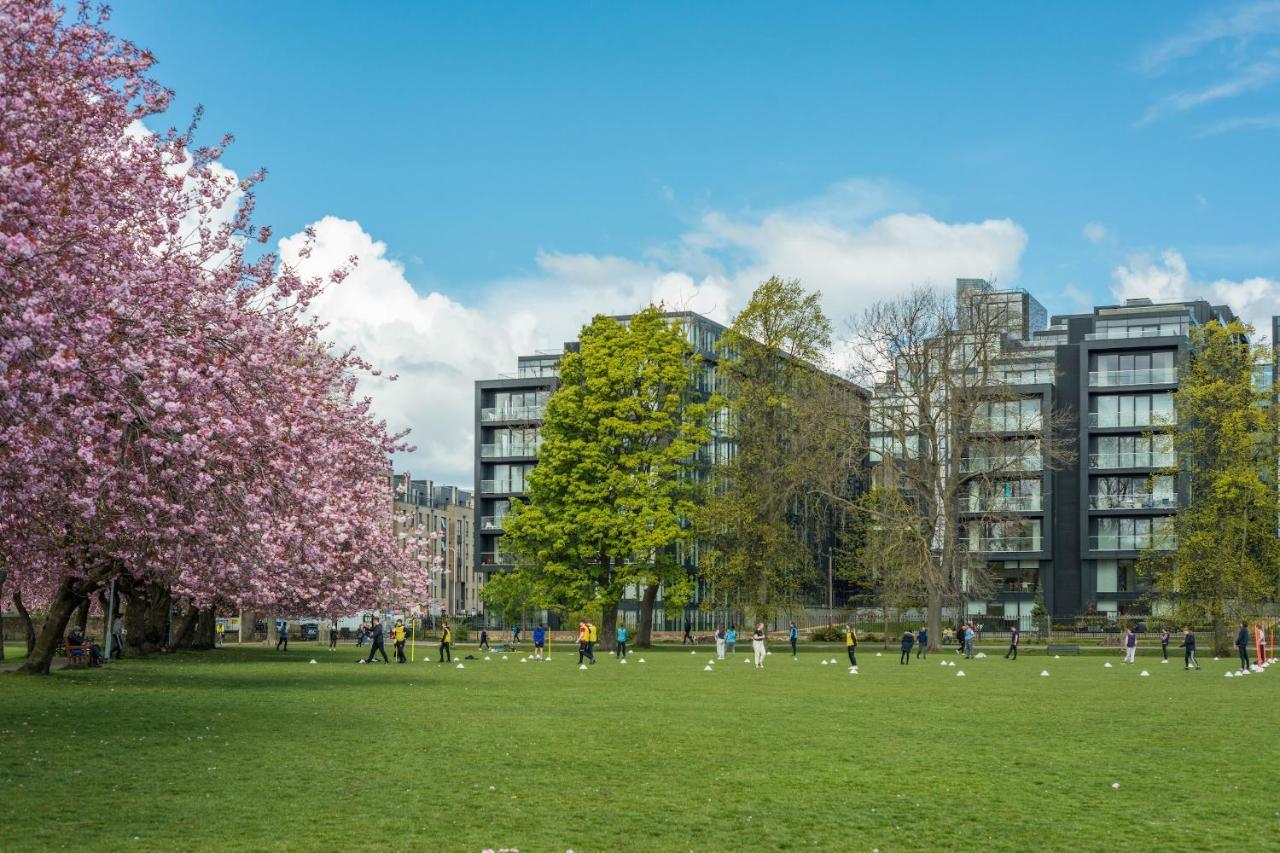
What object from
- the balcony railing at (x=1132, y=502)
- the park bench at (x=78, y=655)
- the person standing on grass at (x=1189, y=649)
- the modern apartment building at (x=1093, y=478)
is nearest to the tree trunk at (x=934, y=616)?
the person standing on grass at (x=1189, y=649)

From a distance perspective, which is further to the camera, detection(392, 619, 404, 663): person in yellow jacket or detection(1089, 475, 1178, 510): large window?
detection(1089, 475, 1178, 510): large window

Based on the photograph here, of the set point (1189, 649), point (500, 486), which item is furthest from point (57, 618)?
point (500, 486)

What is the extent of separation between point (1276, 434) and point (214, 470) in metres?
62.7

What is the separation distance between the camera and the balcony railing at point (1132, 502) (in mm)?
101500

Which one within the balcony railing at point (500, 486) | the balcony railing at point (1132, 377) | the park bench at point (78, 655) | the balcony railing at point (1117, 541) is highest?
the balcony railing at point (1132, 377)

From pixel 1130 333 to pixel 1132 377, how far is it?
5289 millimetres

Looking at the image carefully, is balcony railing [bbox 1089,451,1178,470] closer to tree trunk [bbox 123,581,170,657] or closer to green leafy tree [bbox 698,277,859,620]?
green leafy tree [bbox 698,277,859,620]

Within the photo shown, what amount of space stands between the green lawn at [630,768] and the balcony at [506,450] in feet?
287

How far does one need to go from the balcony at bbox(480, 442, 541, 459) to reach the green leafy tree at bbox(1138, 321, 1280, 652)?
62637 millimetres

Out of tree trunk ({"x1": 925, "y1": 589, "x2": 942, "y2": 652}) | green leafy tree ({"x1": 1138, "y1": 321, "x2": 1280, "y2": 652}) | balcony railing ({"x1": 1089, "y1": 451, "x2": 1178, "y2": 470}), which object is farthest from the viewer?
balcony railing ({"x1": 1089, "y1": 451, "x2": 1178, "y2": 470})

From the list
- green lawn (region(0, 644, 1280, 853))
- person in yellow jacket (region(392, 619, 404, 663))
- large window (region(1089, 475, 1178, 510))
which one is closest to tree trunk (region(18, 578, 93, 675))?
green lawn (region(0, 644, 1280, 853))

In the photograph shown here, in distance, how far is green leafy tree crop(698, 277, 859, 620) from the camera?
7694 centimetres

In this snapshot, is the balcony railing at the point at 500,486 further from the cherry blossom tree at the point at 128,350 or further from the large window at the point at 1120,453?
the cherry blossom tree at the point at 128,350

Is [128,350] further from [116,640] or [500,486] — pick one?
[500,486]
